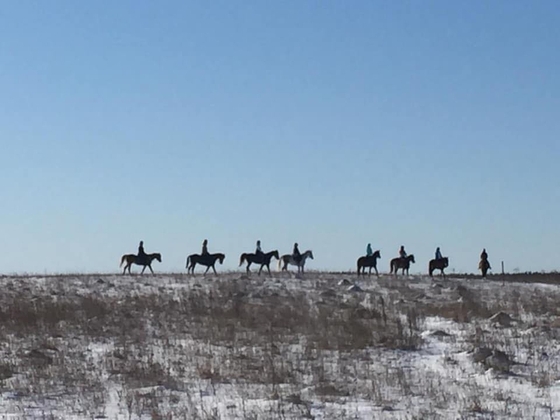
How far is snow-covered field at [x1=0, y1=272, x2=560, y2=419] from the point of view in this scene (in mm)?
11836

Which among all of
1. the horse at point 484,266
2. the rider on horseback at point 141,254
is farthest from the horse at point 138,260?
the horse at point 484,266

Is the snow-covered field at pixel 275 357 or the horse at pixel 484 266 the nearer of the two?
the snow-covered field at pixel 275 357

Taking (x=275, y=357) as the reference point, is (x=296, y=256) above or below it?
above

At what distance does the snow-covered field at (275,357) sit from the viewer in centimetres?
1184

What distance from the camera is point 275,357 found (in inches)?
605

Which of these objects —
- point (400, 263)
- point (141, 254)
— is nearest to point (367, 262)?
point (400, 263)

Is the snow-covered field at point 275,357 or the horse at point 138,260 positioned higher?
the horse at point 138,260

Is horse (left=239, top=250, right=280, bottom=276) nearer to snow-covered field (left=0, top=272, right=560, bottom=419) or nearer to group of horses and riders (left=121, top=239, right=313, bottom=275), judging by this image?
group of horses and riders (left=121, top=239, right=313, bottom=275)

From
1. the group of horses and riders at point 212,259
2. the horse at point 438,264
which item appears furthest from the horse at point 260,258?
the horse at point 438,264

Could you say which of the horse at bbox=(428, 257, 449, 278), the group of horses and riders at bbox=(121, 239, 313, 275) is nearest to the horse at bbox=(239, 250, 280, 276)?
the group of horses and riders at bbox=(121, 239, 313, 275)

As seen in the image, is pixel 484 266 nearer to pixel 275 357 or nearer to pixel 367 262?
pixel 367 262

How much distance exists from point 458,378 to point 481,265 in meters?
29.5

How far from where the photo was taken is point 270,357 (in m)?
15.3

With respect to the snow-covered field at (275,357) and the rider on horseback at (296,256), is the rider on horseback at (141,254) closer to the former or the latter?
the rider on horseback at (296,256)
